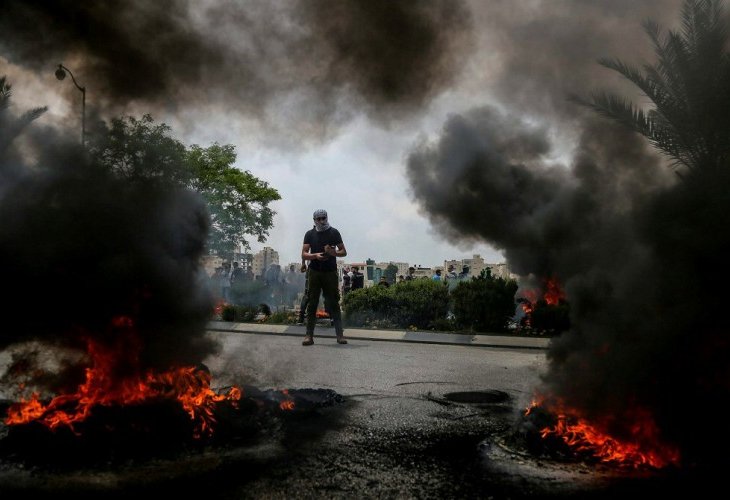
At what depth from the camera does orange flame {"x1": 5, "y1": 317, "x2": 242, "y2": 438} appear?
13.4ft

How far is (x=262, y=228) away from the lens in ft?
128

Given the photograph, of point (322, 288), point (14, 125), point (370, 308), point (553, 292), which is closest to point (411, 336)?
point (370, 308)

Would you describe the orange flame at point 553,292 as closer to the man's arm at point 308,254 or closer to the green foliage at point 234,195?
the man's arm at point 308,254

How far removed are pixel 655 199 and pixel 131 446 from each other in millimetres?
3780

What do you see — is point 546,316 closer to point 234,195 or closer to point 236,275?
point 236,275

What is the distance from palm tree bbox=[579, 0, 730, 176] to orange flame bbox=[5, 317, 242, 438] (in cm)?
720

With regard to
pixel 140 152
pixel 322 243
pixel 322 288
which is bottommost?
pixel 322 288

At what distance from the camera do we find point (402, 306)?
14.2 meters

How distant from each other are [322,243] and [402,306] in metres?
5.03

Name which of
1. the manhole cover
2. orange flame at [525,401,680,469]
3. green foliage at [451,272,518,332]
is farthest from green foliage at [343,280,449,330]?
orange flame at [525,401,680,469]

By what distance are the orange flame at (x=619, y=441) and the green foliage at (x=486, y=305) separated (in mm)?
9057

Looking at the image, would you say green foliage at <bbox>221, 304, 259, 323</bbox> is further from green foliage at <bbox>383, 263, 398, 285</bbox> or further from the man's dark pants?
green foliage at <bbox>383, 263, 398, 285</bbox>

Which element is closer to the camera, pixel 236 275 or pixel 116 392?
pixel 116 392

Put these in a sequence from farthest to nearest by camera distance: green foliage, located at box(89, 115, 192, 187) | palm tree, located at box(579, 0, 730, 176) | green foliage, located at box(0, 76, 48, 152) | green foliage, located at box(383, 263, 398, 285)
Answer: green foliage, located at box(383, 263, 398, 285)
palm tree, located at box(579, 0, 730, 176)
green foliage, located at box(0, 76, 48, 152)
green foliage, located at box(89, 115, 192, 187)
